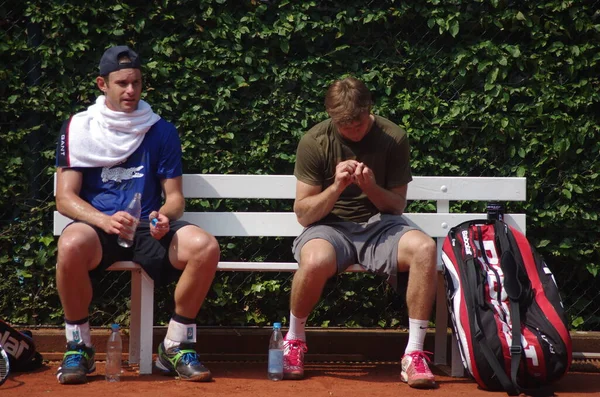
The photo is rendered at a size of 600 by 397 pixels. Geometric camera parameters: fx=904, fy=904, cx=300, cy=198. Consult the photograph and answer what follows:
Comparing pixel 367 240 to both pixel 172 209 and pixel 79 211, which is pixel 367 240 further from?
pixel 79 211

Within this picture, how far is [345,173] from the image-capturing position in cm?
442

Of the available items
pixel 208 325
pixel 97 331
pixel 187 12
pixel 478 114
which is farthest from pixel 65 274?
pixel 478 114

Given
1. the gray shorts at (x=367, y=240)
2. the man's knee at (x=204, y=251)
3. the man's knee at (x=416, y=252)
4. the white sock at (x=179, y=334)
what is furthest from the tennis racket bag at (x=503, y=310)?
the white sock at (x=179, y=334)

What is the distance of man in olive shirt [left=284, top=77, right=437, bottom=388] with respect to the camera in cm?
444

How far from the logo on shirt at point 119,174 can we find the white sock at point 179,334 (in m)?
0.78

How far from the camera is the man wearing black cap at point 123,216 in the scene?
439 cm

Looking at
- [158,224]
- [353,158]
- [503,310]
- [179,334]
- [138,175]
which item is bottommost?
[179,334]

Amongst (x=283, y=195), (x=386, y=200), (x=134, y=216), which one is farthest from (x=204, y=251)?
(x=386, y=200)

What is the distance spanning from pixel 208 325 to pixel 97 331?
67 centimetres

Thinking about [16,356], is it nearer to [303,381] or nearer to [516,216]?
[303,381]

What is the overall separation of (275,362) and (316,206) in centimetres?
81

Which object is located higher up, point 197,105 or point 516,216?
point 197,105

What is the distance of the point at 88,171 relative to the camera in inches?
184

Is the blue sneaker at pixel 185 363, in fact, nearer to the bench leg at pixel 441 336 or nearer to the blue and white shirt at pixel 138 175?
the blue and white shirt at pixel 138 175
